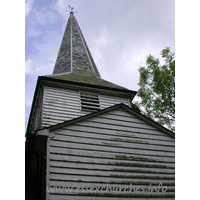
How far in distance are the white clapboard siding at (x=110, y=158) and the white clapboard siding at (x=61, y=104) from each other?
3205mm

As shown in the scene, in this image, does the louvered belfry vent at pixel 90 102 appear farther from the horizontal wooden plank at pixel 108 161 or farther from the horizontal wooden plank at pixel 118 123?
the horizontal wooden plank at pixel 108 161

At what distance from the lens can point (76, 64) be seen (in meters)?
14.4

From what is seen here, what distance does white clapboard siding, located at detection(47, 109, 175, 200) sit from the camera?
16.5 ft

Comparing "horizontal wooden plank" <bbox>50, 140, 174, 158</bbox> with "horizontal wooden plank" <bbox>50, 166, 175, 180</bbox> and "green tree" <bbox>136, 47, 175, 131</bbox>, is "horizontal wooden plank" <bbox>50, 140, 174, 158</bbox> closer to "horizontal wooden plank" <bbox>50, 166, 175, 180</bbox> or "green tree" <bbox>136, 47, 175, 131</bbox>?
"horizontal wooden plank" <bbox>50, 166, 175, 180</bbox>

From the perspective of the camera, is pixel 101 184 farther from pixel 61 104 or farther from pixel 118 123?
pixel 61 104

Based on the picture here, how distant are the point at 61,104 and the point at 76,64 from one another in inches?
207

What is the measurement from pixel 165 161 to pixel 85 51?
12.3 meters

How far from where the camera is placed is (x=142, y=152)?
20.5 ft

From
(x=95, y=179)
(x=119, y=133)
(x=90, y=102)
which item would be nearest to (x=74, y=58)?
(x=90, y=102)

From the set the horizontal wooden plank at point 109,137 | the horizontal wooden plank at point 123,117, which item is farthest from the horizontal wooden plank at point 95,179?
the horizontal wooden plank at point 123,117

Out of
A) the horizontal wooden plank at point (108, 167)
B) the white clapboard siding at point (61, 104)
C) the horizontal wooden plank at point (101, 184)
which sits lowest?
the horizontal wooden plank at point (101, 184)

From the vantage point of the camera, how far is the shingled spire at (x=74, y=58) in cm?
1404

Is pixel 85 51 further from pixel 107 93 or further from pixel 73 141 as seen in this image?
pixel 73 141

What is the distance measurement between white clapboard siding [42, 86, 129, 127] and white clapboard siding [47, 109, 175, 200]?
126 inches
